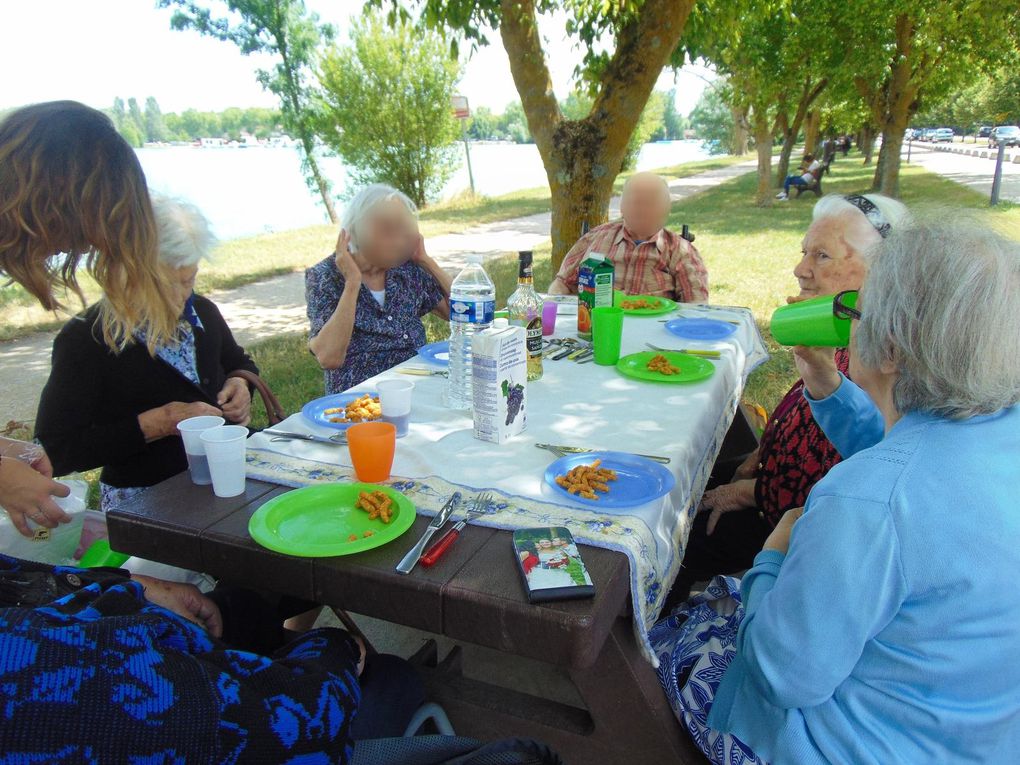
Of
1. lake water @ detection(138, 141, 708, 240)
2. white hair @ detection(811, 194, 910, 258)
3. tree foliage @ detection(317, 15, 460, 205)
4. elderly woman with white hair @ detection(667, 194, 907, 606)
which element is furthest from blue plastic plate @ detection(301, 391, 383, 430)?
tree foliage @ detection(317, 15, 460, 205)

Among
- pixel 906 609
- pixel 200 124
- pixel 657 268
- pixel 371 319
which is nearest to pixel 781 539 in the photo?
pixel 906 609

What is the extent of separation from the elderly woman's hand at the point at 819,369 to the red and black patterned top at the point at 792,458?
23 cm

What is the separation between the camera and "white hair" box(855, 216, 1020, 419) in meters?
1.11

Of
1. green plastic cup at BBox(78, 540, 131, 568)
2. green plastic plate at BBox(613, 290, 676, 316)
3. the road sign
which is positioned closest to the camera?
green plastic cup at BBox(78, 540, 131, 568)

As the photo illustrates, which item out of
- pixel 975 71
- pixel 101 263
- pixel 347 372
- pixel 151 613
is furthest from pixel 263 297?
pixel 975 71

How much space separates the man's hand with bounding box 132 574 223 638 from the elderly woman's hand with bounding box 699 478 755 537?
163 cm

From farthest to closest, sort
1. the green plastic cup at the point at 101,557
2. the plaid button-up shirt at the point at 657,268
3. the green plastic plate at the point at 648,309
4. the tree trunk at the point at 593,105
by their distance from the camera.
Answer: the tree trunk at the point at 593,105, the plaid button-up shirt at the point at 657,268, the green plastic plate at the point at 648,309, the green plastic cup at the point at 101,557

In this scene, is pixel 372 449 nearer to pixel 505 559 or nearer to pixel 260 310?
pixel 505 559

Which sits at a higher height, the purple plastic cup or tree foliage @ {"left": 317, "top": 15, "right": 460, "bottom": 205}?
tree foliage @ {"left": 317, "top": 15, "right": 460, "bottom": 205}

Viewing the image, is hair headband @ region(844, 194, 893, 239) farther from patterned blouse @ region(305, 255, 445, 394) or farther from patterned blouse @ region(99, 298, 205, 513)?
patterned blouse @ region(99, 298, 205, 513)

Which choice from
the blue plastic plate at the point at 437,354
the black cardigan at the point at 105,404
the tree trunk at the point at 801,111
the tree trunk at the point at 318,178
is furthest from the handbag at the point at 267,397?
the tree trunk at the point at 801,111

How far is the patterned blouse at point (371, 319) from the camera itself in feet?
10.1

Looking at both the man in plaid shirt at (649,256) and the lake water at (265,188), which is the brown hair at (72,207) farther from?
the man in plaid shirt at (649,256)

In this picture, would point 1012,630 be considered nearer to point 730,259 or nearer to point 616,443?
point 616,443
